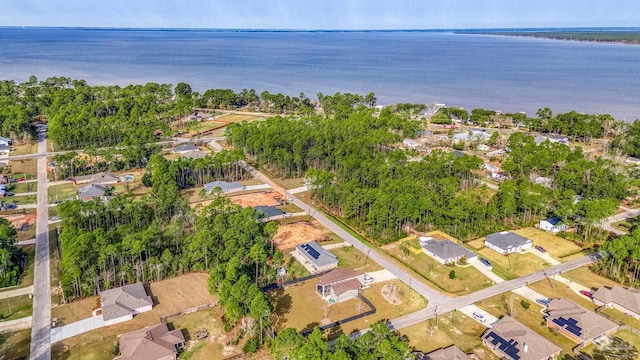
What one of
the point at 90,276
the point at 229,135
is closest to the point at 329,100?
the point at 229,135

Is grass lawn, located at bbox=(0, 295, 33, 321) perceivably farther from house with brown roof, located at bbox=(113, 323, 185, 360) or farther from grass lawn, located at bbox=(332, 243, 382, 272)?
grass lawn, located at bbox=(332, 243, 382, 272)

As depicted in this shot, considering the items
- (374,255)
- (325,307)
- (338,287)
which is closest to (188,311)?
(325,307)

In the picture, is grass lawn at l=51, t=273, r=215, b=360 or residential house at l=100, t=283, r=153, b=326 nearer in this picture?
grass lawn at l=51, t=273, r=215, b=360

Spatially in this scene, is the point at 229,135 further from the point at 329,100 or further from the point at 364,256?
the point at 364,256

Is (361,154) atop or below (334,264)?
atop

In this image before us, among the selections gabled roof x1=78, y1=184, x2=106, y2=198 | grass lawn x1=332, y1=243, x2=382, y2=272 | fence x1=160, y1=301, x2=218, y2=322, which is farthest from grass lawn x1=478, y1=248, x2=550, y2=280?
gabled roof x1=78, y1=184, x2=106, y2=198

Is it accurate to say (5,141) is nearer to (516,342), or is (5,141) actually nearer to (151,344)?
(151,344)

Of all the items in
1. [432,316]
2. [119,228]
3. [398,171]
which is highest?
[398,171]
